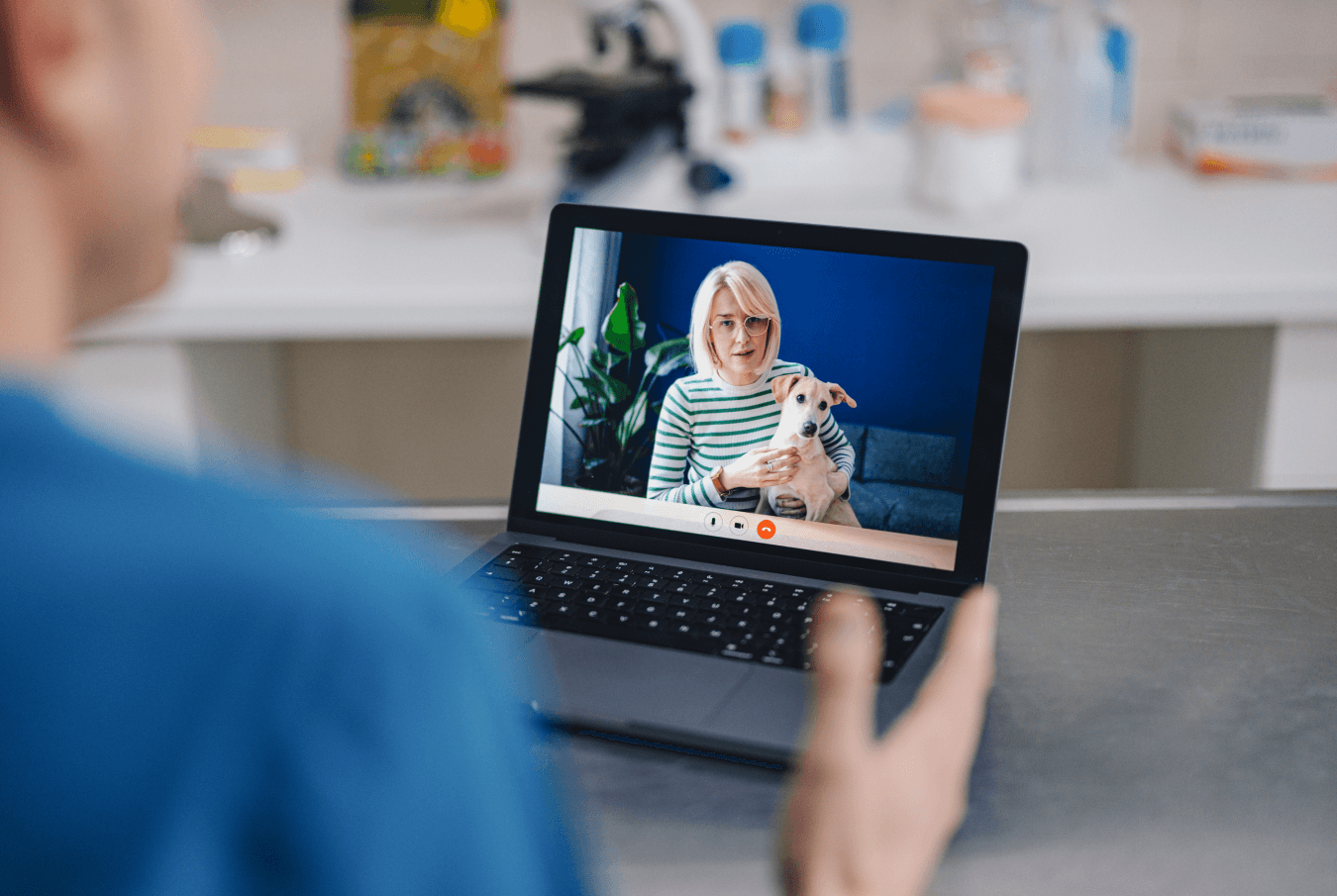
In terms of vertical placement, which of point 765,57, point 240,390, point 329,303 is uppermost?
point 765,57

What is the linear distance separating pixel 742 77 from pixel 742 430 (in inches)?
55.6

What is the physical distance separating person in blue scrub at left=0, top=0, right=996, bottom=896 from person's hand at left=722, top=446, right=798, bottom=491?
0.52 m

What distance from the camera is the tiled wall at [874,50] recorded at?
2195 mm

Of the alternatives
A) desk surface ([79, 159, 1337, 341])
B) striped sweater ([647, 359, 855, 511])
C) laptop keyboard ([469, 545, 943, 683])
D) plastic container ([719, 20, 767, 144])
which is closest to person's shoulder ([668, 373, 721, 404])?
striped sweater ([647, 359, 855, 511])

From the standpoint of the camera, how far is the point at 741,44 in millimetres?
2037

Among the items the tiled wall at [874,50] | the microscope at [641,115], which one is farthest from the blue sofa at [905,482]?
the tiled wall at [874,50]

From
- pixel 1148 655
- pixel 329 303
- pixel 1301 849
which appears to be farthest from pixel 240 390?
pixel 1301 849

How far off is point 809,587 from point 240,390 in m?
1.48

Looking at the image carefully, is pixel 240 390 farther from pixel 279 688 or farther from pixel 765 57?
pixel 279 688

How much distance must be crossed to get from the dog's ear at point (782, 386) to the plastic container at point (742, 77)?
1353mm

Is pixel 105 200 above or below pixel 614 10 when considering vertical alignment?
below

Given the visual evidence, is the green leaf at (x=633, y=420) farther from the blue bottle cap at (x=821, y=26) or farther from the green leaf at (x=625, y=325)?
the blue bottle cap at (x=821, y=26)

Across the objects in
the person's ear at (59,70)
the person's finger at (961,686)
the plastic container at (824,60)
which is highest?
the plastic container at (824,60)

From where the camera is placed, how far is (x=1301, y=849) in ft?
1.73
